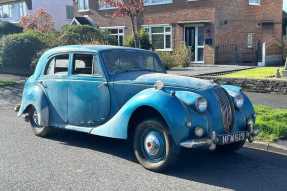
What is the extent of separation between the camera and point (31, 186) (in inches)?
219

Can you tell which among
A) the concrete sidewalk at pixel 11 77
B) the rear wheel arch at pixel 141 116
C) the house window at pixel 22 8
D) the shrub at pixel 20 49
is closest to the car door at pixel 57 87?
the rear wheel arch at pixel 141 116

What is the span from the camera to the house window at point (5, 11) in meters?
50.1

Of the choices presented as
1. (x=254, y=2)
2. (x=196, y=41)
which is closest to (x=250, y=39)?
(x=254, y=2)

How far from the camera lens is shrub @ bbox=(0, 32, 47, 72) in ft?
67.9

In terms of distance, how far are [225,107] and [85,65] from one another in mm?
2554

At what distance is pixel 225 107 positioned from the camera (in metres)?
6.38

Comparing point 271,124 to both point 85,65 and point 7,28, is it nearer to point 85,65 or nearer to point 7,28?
point 85,65

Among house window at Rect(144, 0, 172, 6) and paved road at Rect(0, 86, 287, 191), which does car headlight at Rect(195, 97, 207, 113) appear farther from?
house window at Rect(144, 0, 172, 6)

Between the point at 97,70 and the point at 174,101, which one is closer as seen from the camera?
the point at 174,101

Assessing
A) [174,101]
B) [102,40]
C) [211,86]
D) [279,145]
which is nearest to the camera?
[174,101]

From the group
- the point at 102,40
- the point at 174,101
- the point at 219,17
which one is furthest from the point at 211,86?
the point at 219,17

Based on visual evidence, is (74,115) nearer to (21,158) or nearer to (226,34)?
(21,158)

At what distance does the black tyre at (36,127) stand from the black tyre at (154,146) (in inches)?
98.7

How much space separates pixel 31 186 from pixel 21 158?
140 centimetres
